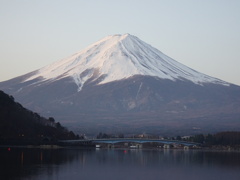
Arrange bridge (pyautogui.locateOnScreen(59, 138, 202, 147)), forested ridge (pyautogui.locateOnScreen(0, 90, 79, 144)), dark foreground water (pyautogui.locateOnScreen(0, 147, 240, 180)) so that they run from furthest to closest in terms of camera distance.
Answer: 1. bridge (pyautogui.locateOnScreen(59, 138, 202, 147))
2. forested ridge (pyautogui.locateOnScreen(0, 90, 79, 144))
3. dark foreground water (pyautogui.locateOnScreen(0, 147, 240, 180))

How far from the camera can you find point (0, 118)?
7250 centimetres

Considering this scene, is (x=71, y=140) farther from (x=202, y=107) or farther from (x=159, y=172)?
(x=202, y=107)

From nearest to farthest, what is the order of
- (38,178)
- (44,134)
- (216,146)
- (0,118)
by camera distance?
(38,178)
(0,118)
(44,134)
(216,146)

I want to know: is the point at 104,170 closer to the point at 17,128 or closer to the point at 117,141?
the point at 17,128

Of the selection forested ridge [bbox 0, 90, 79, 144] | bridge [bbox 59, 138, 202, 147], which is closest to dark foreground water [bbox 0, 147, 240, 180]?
forested ridge [bbox 0, 90, 79, 144]

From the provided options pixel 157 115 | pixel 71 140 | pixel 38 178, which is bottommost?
pixel 38 178

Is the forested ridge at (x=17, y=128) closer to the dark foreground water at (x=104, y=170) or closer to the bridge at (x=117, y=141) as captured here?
the bridge at (x=117, y=141)

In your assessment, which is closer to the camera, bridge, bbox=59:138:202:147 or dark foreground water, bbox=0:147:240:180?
dark foreground water, bbox=0:147:240:180

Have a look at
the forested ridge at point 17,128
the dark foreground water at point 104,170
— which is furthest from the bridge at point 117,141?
the dark foreground water at point 104,170

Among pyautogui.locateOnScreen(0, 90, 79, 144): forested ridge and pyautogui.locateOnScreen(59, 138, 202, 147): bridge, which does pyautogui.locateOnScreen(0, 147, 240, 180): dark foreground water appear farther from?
pyautogui.locateOnScreen(59, 138, 202, 147): bridge

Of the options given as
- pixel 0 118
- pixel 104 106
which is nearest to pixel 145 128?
pixel 104 106

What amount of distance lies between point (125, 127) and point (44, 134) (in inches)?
2532

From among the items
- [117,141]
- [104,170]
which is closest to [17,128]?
[117,141]

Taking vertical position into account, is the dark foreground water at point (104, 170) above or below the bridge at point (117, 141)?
below
